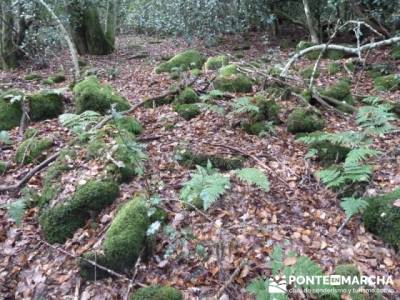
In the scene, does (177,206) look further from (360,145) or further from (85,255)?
(360,145)

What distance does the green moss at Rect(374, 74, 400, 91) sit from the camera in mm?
8568

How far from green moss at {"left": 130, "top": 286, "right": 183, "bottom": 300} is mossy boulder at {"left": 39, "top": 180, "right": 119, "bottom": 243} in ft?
4.02

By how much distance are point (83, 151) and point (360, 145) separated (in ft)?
12.0

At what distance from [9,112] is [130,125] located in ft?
8.17

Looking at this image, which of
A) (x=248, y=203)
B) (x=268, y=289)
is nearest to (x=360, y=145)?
(x=248, y=203)

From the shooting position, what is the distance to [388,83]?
8734 mm

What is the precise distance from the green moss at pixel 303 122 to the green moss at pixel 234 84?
5.52ft

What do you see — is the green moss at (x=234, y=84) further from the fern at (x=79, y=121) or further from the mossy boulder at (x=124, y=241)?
the mossy boulder at (x=124, y=241)

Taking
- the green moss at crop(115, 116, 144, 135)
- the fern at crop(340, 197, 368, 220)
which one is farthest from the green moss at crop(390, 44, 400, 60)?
the fern at crop(340, 197, 368, 220)

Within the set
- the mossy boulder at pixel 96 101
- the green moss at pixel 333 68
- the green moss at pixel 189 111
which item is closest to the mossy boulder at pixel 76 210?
the green moss at pixel 189 111

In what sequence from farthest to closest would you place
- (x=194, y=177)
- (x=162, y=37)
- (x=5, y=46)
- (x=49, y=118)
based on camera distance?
1. (x=162, y=37)
2. (x=5, y=46)
3. (x=49, y=118)
4. (x=194, y=177)

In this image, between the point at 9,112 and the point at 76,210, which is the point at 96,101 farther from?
the point at 76,210

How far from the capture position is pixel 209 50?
14.5 metres

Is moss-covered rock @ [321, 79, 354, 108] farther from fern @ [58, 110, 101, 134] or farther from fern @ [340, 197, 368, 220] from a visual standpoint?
fern @ [58, 110, 101, 134]
